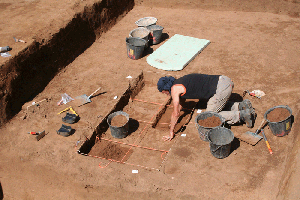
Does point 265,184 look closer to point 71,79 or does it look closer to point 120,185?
point 120,185

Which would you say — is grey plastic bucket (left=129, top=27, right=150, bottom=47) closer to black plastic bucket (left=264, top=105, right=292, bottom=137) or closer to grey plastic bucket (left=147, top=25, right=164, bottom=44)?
grey plastic bucket (left=147, top=25, right=164, bottom=44)

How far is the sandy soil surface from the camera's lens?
5.14 meters

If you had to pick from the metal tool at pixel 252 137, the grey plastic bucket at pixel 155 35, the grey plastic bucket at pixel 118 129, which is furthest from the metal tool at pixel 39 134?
the grey plastic bucket at pixel 155 35

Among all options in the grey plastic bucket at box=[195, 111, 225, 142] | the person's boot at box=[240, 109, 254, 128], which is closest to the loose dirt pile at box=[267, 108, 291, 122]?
the person's boot at box=[240, 109, 254, 128]

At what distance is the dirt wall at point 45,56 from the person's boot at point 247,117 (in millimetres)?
5319

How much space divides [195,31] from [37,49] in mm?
5498

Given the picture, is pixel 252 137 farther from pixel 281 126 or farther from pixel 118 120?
pixel 118 120

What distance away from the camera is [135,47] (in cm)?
862

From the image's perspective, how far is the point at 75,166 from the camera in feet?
18.3

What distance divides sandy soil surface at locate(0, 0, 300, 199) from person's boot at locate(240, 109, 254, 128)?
0.67 ft

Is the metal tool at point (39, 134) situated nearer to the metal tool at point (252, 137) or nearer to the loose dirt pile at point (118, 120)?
the loose dirt pile at point (118, 120)

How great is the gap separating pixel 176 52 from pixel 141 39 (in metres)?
1.18

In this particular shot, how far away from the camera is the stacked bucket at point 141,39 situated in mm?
8727

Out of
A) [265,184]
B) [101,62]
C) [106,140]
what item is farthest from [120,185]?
[101,62]
